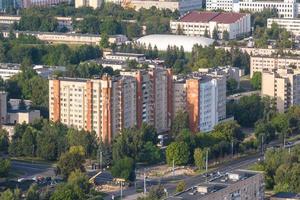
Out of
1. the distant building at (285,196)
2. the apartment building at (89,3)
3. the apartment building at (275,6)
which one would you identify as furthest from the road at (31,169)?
the apartment building at (89,3)

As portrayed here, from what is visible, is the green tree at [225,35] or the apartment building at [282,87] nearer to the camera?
the apartment building at [282,87]

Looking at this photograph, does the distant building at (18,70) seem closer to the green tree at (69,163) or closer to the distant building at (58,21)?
the green tree at (69,163)

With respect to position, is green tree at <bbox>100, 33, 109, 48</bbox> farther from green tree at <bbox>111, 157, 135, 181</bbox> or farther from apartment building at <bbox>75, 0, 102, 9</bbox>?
green tree at <bbox>111, 157, 135, 181</bbox>

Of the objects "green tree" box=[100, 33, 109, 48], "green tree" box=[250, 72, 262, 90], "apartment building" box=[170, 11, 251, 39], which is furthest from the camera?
"apartment building" box=[170, 11, 251, 39]

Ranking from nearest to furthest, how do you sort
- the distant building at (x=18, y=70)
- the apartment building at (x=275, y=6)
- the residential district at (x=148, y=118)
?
the residential district at (x=148, y=118) < the distant building at (x=18, y=70) < the apartment building at (x=275, y=6)

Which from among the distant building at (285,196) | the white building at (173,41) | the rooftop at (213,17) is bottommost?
the distant building at (285,196)

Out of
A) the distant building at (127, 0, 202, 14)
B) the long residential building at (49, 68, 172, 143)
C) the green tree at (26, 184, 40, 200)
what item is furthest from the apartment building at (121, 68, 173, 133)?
the distant building at (127, 0, 202, 14)
